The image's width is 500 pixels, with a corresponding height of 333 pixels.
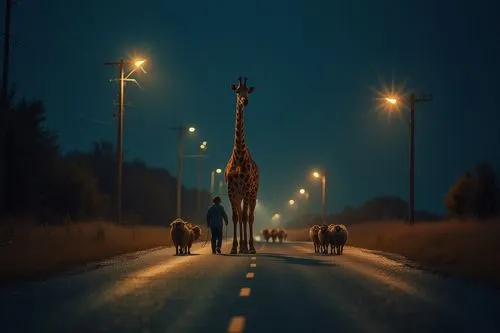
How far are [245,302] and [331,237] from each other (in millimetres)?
20748

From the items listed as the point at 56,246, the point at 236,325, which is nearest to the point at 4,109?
the point at 56,246

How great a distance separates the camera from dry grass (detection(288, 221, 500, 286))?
2380 centimetres

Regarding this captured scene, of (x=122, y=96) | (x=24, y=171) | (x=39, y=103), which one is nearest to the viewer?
(x=122, y=96)

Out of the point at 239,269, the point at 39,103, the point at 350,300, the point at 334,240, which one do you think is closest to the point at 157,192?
the point at 39,103

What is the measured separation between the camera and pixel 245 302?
561 inches

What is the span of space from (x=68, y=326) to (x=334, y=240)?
24023mm

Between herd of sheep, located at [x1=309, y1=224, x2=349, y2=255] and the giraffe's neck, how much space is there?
527 centimetres

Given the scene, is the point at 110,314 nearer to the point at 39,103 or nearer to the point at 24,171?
the point at 24,171

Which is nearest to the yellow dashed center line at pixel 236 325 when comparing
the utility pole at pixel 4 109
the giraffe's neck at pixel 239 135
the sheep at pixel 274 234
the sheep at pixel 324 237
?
the giraffe's neck at pixel 239 135

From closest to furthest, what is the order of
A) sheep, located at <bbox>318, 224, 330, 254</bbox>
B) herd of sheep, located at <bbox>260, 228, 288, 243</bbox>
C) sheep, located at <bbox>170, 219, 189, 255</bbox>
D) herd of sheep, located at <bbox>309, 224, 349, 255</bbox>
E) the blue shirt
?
1. sheep, located at <bbox>170, 219, 189, 255</bbox>
2. the blue shirt
3. herd of sheep, located at <bbox>309, 224, 349, 255</bbox>
4. sheep, located at <bbox>318, 224, 330, 254</bbox>
5. herd of sheep, located at <bbox>260, 228, 288, 243</bbox>

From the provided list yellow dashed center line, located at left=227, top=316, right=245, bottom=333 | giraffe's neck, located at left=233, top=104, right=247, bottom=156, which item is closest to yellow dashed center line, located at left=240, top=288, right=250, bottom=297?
yellow dashed center line, located at left=227, top=316, right=245, bottom=333

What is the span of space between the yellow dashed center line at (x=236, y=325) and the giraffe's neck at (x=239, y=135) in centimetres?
2092

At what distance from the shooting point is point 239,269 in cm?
2255

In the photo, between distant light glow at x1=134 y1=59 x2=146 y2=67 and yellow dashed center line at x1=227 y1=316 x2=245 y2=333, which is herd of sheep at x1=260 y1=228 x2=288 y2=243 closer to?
distant light glow at x1=134 y1=59 x2=146 y2=67
